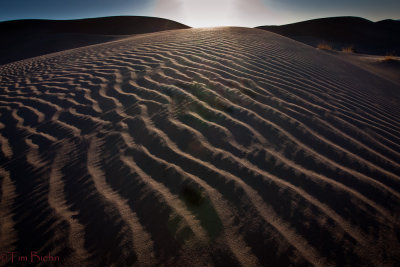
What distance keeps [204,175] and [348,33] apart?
25.5 meters

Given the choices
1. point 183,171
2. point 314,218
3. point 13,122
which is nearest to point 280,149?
point 314,218

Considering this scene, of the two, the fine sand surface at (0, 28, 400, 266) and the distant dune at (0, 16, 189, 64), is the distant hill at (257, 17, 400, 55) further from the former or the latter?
the fine sand surface at (0, 28, 400, 266)

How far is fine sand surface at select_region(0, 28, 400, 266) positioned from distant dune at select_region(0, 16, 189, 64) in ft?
55.3

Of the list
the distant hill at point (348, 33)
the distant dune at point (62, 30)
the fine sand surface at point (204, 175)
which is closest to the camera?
the fine sand surface at point (204, 175)

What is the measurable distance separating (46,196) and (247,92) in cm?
218

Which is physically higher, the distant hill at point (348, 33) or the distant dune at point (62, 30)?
the distant hill at point (348, 33)

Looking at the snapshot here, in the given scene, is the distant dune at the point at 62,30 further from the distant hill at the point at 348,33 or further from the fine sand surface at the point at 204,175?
the fine sand surface at the point at 204,175

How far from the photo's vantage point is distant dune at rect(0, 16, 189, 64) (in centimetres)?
1652

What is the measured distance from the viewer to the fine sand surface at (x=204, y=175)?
1081mm

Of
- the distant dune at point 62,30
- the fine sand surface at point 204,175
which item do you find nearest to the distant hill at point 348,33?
the distant dune at point 62,30

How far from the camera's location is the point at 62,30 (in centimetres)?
2283

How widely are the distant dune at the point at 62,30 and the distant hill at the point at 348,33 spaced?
12.9m

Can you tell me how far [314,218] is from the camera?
1.18 metres

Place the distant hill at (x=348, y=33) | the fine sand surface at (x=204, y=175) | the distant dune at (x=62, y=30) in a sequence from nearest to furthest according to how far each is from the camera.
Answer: the fine sand surface at (x=204, y=175) < the distant dune at (x=62, y=30) < the distant hill at (x=348, y=33)
